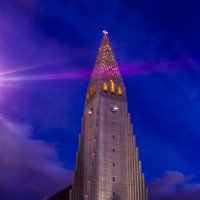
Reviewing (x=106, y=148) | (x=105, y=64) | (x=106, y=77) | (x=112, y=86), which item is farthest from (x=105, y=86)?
(x=106, y=148)

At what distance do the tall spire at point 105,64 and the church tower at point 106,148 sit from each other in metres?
0.21

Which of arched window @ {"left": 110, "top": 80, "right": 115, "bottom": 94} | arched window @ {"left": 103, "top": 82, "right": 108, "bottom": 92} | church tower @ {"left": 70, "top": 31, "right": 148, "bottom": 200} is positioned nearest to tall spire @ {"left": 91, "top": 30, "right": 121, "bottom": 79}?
church tower @ {"left": 70, "top": 31, "right": 148, "bottom": 200}

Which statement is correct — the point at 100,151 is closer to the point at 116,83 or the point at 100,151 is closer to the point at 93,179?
the point at 93,179

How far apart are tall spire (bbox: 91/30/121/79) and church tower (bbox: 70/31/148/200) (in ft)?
0.70

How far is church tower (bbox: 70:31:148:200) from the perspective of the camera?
6575 centimetres

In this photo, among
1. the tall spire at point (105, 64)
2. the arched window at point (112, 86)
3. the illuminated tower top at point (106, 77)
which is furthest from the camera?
the tall spire at point (105, 64)

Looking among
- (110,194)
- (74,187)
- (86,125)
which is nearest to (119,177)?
(110,194)

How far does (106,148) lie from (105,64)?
1915cm

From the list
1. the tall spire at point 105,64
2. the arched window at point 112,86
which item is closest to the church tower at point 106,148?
the arched window at point 112,86

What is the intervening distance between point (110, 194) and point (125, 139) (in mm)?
11189

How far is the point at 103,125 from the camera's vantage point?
70438 millimetres

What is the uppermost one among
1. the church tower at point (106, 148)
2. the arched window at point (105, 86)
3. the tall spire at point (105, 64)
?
the tall spire at point (105, 64)

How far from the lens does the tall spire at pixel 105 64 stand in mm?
77750

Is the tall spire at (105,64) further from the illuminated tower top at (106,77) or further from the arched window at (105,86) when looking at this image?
the arched window at (105,86)
